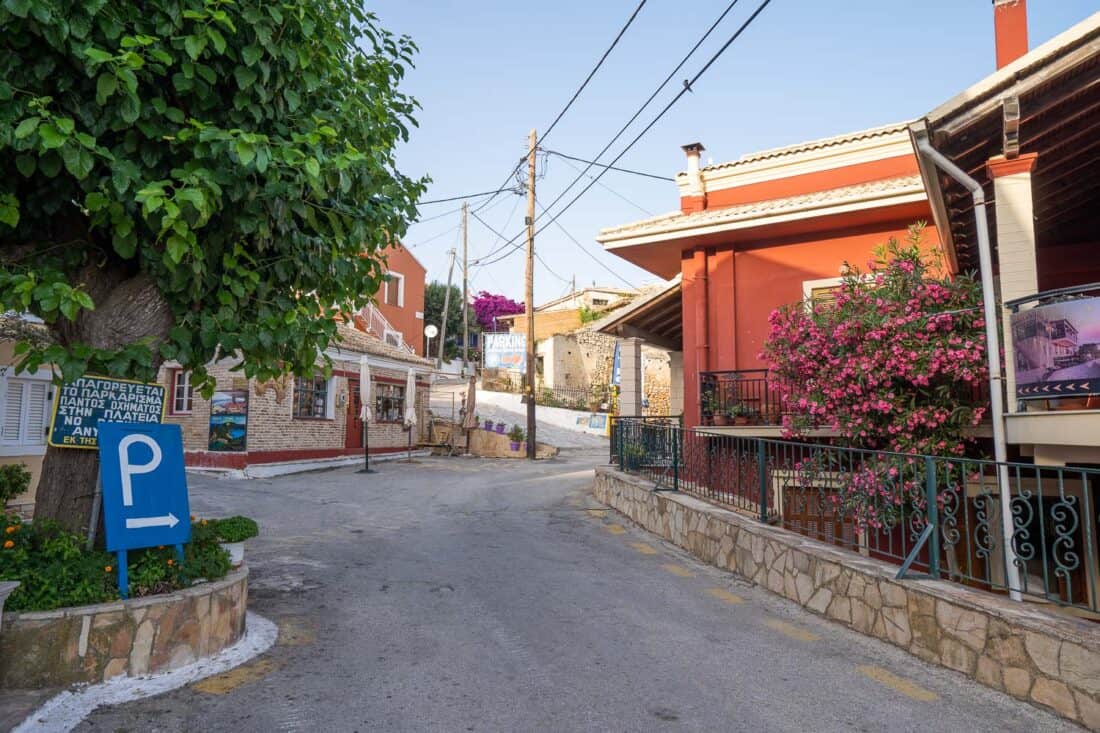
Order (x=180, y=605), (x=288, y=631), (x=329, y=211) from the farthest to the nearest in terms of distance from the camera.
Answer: (x=288, y=631), (x=329, y=211), (x=180, y=605)

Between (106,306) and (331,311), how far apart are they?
4.89 ft

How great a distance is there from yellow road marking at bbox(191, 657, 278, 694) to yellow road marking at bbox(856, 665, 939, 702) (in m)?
3.74

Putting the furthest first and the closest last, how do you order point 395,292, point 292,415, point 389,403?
point 395,292
point 389,403
point 292,415

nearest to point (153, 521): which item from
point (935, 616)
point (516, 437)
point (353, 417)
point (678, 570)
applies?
point (678, 570)

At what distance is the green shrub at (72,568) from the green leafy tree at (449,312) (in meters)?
40.6

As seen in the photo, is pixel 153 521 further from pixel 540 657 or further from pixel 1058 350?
pixel 1058 350

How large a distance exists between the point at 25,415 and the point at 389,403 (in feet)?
41.8

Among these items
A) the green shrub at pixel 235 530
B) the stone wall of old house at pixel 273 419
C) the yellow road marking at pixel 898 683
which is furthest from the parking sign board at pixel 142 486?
the stone wall of old house at pixel 273 419

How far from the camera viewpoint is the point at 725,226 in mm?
11719

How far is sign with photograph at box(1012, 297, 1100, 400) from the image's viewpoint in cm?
570

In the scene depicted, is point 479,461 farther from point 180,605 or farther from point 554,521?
point 180,605

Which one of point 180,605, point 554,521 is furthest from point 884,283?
point 180,605

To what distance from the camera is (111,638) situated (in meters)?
4.13

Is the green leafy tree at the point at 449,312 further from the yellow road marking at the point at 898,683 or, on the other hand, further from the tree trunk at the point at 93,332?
the yellow road marking at the point at 898,683
